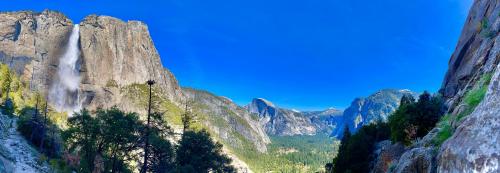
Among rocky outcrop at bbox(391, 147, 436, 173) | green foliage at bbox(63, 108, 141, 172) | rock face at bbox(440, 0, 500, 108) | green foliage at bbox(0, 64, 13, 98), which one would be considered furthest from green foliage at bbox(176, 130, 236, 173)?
green foliage at bbox(0, 64, 13, 98)

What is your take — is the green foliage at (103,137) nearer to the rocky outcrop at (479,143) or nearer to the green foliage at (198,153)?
the green foliage at (198,153)

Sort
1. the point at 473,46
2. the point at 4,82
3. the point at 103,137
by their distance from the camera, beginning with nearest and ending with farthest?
the point at 473,46
the point at 103,137
the point at 4,82

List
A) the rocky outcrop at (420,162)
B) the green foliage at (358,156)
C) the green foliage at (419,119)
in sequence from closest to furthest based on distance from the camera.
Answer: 1. the rocky outcrop at (420,162)
2. the green foliage at (419,119)
3. the green foliage at (358,156)

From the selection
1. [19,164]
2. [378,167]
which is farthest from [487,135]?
[19,164]

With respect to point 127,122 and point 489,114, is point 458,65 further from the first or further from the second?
point 127,122

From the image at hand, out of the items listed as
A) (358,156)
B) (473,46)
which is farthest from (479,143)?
(358,156)

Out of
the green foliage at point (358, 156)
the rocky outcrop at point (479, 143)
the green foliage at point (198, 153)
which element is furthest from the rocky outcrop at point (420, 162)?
the green foliage at point (198, 153)

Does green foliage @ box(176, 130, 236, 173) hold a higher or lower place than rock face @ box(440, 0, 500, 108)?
lower

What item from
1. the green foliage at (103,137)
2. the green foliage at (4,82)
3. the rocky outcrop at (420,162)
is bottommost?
the rocky outcrop at (420,162)

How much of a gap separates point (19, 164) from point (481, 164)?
1727 inches

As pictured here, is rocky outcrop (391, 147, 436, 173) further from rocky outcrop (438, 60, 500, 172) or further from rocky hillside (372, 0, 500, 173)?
rocky outcrop (438, 60, 500, 172)

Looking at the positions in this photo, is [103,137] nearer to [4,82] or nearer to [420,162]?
[420,162]

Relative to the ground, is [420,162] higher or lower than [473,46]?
lower

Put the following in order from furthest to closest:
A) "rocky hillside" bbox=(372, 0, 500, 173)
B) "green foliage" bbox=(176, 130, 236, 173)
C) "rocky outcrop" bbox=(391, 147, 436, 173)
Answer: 1. "green foliage" bbox=(176, 130, 236, 173)
2. "rocky outcrop" bbox=(391, 147, 436, 173)
3. "rocky hillside" bbox=(372, 0, 500, 173)
